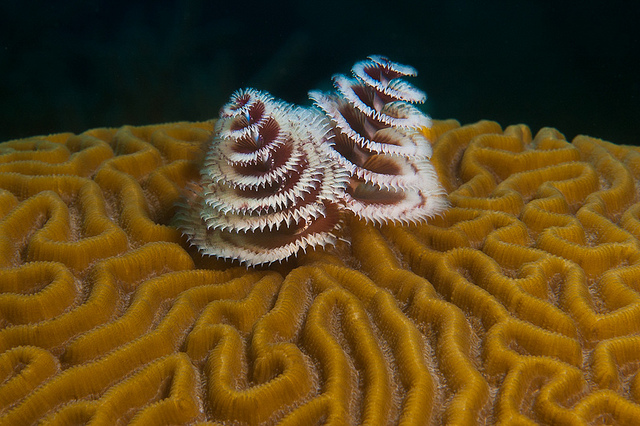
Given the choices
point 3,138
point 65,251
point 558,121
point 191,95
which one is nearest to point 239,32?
point 191,95

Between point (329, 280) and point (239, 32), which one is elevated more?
point (239, 32)

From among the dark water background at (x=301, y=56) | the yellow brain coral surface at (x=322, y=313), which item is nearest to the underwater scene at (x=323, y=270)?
the yellow brain coral surface at (x=322, y=313)

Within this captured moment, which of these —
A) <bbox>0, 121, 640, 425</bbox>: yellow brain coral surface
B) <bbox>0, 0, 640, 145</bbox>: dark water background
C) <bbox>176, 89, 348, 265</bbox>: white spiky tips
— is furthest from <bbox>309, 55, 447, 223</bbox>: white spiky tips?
<bbox>0, 0, 640, 145</bbox>: dark water background

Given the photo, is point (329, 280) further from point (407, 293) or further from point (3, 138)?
point (3, 138)

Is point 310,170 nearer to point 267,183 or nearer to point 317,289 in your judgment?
point 267,183

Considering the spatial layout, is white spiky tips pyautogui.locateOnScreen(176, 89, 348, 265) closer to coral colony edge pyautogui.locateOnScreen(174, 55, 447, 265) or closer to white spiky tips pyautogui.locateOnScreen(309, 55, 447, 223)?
coral colony edge pyautogui.locateOnScreen(174, 55, 447, 265)

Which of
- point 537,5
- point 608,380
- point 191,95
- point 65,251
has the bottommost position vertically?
point 608,380
